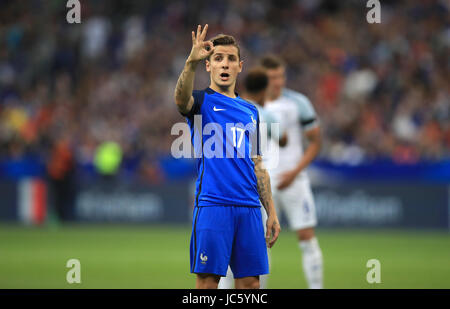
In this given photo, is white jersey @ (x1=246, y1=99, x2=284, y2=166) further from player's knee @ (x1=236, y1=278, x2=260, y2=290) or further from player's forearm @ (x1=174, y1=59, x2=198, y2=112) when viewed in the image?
player's forearm @ (x1=174, y1=59, x2=198, y2=112)

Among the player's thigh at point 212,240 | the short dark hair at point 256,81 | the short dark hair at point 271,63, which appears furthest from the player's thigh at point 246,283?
the short dark hair at point 271,63

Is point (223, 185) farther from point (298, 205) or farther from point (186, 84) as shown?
point (298, 205)

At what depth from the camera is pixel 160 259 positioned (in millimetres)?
11789

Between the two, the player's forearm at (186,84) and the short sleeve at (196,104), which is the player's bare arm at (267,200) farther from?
the player's forearm at (186,84)

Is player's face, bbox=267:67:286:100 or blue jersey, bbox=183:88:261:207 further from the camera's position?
player's face, bbox=267:67:286:100

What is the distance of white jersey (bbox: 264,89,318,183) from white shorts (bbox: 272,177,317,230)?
5.6 inches

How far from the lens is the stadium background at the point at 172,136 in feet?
40.9

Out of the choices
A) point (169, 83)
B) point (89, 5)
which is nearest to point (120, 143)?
point (169, 83)

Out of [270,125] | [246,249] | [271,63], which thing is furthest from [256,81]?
[246,249]

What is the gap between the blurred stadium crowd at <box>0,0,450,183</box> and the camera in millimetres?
17406

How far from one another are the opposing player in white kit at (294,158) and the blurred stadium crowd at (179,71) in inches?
323

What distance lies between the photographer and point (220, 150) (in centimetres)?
510

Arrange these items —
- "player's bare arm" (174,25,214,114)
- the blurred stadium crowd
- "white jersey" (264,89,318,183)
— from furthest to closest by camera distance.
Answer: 1. the blurred stadium crowd
2. "white jersey" (264,89,318,183)
3. "player's bare arm" (174,25,214,114)

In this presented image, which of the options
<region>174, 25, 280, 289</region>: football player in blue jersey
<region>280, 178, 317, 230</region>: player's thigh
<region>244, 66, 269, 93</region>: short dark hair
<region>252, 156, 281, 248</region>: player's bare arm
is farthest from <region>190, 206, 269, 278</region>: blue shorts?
<region>280, 178, 317, 230</region>: player's thigh
